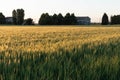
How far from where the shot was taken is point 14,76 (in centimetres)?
299

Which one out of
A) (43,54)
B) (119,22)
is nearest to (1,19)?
(119,22)

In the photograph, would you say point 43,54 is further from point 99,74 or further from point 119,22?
point 119,22

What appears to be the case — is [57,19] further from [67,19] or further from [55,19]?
[67,19]

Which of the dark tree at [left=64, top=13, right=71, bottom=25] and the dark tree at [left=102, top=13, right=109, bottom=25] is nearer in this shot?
the dark tree at [left=64, top=13, right=71, bottom=25]

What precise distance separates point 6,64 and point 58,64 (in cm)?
60

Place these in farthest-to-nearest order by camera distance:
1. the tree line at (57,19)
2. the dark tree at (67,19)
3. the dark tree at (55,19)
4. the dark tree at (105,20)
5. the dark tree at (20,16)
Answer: the dark tree at (20,16)
the dark tree at (105,20)
the dark tree at (67,19)
the tree line at (57,19)
the dark tree at (55,19)

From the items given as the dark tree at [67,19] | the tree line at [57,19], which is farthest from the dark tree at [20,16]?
the dark tree at [67,19]

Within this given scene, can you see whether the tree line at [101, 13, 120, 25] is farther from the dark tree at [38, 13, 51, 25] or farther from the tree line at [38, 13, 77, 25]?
the dark tree at [38, 13, 51, 25]

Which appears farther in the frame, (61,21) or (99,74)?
(61,21)

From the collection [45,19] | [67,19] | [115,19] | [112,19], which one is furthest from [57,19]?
[115,19]

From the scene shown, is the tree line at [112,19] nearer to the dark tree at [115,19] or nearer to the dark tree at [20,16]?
the dark tree at [115,19]

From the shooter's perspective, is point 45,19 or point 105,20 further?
point 105,20

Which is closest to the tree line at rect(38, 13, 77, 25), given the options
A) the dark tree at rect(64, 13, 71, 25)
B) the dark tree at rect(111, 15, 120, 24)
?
the dark tree at rect(64, 13, 71, 25)

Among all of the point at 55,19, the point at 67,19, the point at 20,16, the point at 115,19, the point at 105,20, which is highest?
A: the point at 20,16
